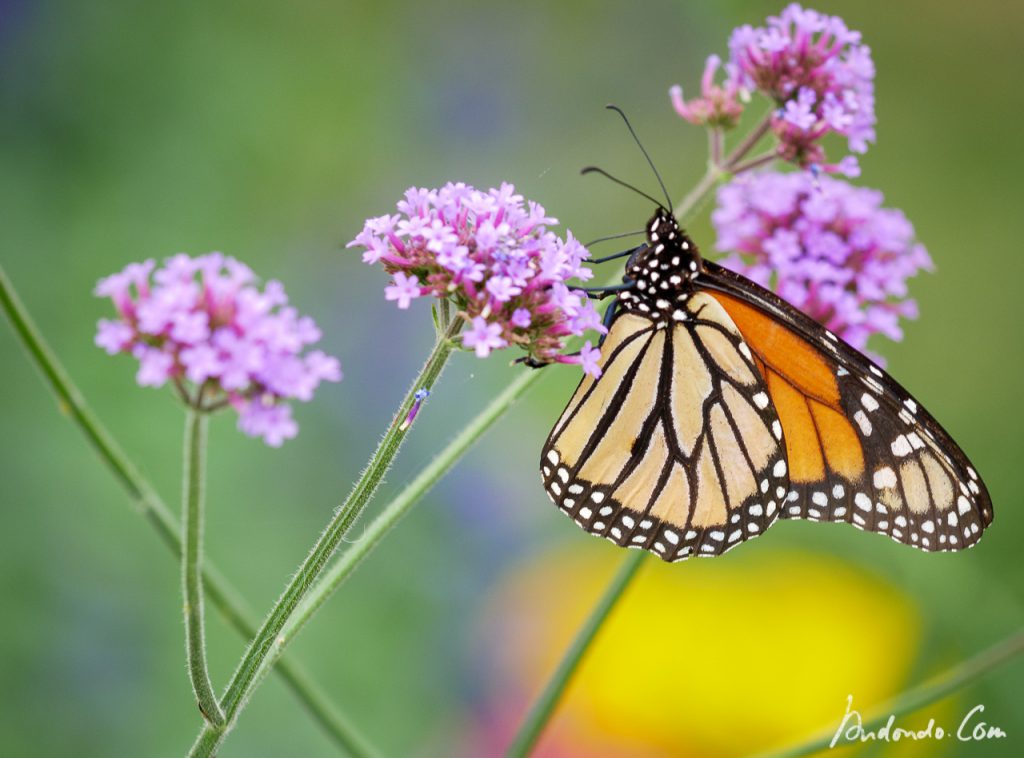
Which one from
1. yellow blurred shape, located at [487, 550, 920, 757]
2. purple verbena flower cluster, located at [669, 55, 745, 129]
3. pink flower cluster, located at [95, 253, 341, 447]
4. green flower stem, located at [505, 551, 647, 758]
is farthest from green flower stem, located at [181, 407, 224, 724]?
yellow blurred shape, located at [487, 550, 920, 757]

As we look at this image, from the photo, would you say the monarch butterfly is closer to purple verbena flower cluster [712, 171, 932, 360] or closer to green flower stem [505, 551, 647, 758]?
green flower stem [505, 551, 647, 758]

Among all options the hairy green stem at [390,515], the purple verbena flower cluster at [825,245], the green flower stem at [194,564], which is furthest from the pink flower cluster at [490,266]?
the purple verbena flower cluster at [825,245]

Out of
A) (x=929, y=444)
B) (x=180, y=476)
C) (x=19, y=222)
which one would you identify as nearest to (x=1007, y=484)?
(x=929, y=444)

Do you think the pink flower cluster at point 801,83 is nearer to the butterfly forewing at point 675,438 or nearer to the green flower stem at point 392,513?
the butterfly forewing at point 675,438

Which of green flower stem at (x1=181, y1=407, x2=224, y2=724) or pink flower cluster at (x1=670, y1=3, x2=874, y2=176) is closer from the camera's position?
green flower stem at (x1=181, y1=407, x2=224, y2=724)

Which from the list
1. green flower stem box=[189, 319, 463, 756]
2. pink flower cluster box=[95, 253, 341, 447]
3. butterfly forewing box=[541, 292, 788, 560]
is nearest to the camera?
pink flower cluster box=[95, 253, 341, 447]

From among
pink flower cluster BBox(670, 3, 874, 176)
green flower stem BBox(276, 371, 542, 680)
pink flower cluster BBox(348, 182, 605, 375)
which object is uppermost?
pink flower cluster BBox(670, 3, 874, 176)

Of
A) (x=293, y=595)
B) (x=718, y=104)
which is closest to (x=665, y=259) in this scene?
(x=718, y=104)
